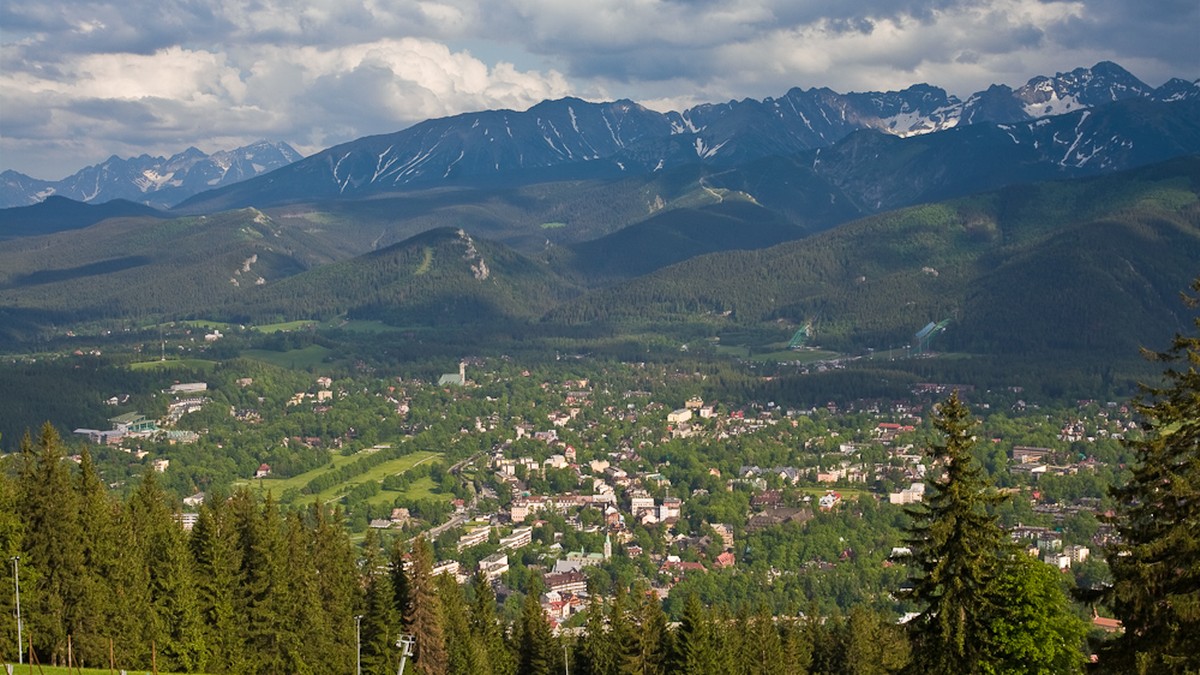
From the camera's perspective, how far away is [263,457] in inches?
4845

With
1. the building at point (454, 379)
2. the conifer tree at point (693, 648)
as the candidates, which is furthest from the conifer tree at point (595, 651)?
the building at point (454, 379)

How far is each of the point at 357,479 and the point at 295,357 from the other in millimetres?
72340

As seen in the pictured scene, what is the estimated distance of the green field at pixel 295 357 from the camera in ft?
584

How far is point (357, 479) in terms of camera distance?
114375 mm

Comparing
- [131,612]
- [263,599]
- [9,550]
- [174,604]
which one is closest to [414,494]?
[263,599]

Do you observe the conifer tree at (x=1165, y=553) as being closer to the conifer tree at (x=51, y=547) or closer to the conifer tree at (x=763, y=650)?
the conifer tree at (x=763, y=650)

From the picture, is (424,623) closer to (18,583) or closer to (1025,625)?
(18,583)

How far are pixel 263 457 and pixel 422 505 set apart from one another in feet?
85.0

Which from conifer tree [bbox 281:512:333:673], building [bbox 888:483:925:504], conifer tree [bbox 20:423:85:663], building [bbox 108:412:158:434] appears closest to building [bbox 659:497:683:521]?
building [bbox 888:483:925:504]

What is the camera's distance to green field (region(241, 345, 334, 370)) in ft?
584

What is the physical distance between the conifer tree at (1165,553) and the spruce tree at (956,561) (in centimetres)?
275

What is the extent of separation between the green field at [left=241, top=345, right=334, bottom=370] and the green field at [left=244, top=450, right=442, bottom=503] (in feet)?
173

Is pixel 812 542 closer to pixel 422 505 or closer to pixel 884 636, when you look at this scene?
pixel 422 505

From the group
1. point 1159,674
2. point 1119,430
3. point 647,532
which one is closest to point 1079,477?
point 1119,430
